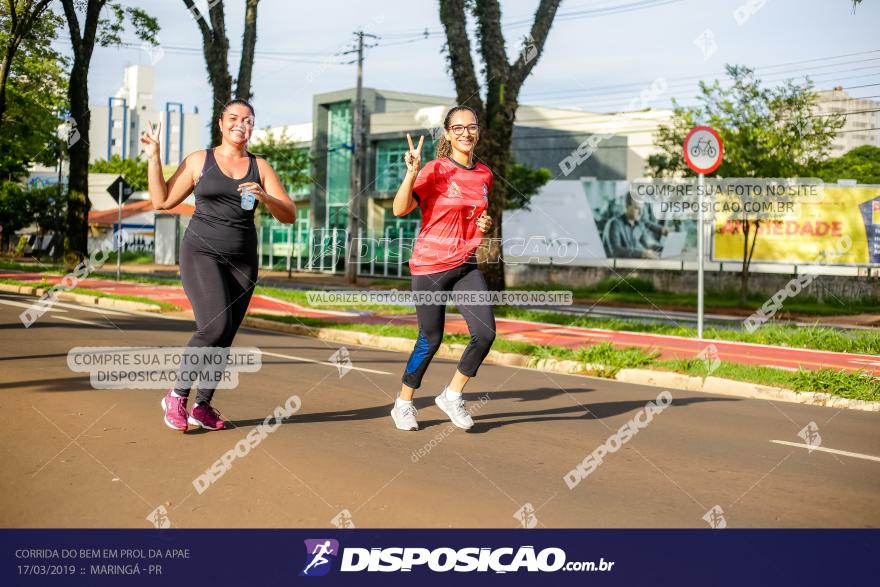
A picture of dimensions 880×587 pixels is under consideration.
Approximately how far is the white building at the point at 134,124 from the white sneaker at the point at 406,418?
376 ft

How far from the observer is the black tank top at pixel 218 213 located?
5.61 m

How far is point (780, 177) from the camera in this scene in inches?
942

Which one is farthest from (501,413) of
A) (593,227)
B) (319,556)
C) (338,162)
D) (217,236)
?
(338,162)

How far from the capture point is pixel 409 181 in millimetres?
5797

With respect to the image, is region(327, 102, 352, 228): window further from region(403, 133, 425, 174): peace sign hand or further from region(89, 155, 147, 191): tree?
region(403, 133, 425, 174): peace sign hand

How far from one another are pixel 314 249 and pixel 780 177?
90.1 feet

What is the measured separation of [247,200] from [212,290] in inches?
24.2

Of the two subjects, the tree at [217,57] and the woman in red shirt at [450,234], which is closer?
the woman in red shirt at [450,234]

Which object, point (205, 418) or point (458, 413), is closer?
point (205, 418)

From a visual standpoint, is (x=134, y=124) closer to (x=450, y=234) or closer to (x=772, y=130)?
(x=772, y=130)

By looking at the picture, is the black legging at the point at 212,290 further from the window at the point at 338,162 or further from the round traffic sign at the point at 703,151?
the window at the point at 338,162

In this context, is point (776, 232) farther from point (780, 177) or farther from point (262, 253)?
point (262, 253)

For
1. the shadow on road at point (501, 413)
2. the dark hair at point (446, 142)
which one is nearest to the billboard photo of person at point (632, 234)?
the shadow on road at point (501, 413)

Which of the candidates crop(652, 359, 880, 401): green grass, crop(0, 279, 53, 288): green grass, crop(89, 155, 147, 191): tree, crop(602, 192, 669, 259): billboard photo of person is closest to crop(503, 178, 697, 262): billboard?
crop(602, 192, 669, 259): billboard photo of person
